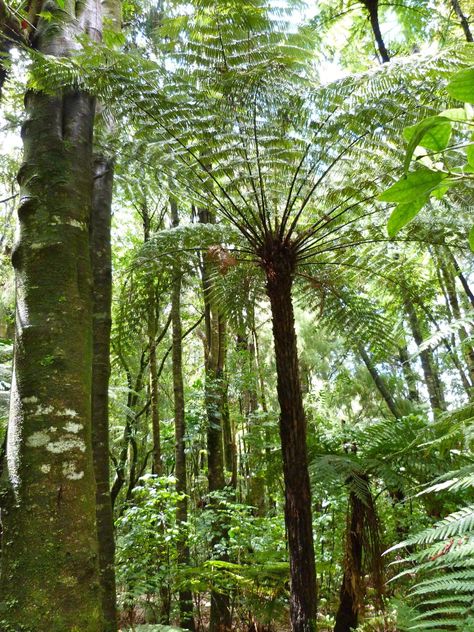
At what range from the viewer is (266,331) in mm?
10531

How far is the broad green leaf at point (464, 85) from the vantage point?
412mm

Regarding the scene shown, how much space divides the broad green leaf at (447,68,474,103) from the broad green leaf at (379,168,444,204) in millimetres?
75

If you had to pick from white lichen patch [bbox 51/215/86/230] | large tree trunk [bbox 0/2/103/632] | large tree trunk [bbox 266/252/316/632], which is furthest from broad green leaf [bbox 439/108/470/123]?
large tree trunk [bbox 266/252/316/632]

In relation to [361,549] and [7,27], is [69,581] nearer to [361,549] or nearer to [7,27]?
[361,549]

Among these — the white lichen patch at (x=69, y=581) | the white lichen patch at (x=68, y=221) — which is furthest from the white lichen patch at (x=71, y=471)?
the white lichen patch at (x=68, y=221)

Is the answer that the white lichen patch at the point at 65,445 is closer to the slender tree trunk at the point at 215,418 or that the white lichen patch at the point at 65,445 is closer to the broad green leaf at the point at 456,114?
the broad green leaf at the point at 456,114

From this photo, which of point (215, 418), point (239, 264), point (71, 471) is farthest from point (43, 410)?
point (215, 418)

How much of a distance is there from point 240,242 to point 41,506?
7.57 ft

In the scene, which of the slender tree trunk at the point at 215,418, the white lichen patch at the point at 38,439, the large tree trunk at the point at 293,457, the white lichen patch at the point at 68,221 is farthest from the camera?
the slender tree trunk at the point at 215,418

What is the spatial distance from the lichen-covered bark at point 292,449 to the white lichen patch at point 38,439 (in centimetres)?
128

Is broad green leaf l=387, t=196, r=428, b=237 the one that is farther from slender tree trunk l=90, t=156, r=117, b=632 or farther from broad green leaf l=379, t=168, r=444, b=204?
slender tree trunk l=90, t=156, r=117, b=632

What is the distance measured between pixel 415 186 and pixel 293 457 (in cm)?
197

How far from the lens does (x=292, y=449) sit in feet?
7.32

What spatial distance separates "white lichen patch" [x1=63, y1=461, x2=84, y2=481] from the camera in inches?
53.1
